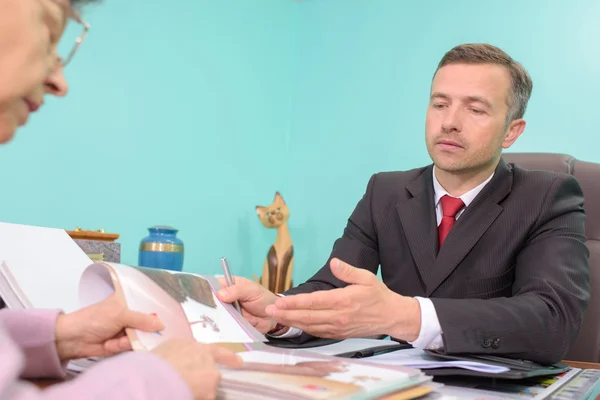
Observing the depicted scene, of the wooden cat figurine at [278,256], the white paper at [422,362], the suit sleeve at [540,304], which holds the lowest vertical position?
the wooden cat figurine at [278,256]

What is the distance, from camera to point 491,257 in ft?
4.90

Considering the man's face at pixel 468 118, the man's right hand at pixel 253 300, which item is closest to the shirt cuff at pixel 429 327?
the man's right hand at pixel 253 300

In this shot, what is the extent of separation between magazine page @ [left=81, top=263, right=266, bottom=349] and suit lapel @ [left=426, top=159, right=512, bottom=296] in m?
0.70

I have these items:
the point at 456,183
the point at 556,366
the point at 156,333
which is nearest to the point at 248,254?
the point at 456,183

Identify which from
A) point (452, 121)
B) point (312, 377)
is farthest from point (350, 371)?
point (452, 121)

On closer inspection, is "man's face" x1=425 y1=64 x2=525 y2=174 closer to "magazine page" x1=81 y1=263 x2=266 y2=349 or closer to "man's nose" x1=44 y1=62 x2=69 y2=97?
"magazine page" x1=81 y1=263 x2=266 y2=349

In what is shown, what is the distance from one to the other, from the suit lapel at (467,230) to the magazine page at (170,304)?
704 millimetres

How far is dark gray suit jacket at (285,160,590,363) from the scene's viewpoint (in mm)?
1114

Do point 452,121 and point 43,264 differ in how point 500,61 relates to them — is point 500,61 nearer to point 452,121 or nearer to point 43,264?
point 452,121

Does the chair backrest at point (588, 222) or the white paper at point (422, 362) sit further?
the chair backrest at point (588, 222)

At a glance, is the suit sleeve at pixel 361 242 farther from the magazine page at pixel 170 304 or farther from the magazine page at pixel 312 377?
the magazine page at pixel 312 377

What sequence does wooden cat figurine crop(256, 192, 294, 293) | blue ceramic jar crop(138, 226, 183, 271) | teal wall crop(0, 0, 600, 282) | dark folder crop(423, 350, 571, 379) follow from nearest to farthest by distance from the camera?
dark folder crop(423, 350, 571, 379)
blue ceramic jar crop(138, 226, 183, 271)
teal wall crop(0, 0, 600, 282)
wooden cat figurine crop(256, 192, 294, 293)

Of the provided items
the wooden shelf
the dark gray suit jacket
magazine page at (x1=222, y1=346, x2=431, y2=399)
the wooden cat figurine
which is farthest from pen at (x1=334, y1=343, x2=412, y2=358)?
the wooden cat figurine

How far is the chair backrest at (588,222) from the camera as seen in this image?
1729 millimetres
